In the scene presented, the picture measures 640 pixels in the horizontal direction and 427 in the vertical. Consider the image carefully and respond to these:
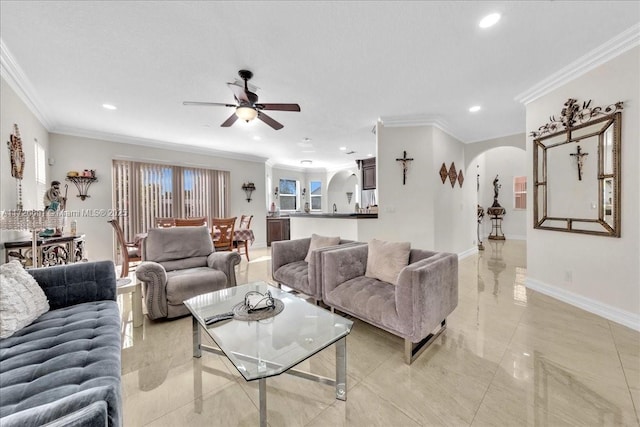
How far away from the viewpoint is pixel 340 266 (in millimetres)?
2424

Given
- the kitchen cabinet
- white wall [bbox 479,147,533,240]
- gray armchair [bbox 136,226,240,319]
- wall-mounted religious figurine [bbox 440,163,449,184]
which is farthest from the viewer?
white wall [bbox 479,147,533,240]

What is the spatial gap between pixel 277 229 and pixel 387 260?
17.3ft

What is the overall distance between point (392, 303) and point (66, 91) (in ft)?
14.4

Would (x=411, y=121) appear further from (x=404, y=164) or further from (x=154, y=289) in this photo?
(x=154, y=289)

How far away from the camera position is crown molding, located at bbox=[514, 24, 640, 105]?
2211mm

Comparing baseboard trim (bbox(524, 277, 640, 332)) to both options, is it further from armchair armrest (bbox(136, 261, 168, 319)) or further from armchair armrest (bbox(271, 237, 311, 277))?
armchair armrest (bbox(136, 261, 168, 319))

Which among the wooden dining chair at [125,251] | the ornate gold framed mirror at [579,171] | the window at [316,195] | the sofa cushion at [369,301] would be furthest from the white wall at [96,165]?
the ornate gold framed mirror at [579,171]

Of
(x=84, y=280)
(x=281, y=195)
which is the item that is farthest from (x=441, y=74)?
(x=281, y=195)

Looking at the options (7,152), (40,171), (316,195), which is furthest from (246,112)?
(316,195)

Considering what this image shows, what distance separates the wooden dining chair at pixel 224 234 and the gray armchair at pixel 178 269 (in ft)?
4.27

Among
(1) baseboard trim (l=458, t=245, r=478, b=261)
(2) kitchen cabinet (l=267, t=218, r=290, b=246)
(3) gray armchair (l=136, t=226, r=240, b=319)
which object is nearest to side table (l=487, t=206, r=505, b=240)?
(1) baseboard trim (l=458, t=245, r=478, b=261)

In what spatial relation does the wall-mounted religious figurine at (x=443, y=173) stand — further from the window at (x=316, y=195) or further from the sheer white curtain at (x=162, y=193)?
the window at (x=316, y=195)

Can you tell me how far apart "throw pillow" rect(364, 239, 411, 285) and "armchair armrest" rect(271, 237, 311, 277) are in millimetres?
1071

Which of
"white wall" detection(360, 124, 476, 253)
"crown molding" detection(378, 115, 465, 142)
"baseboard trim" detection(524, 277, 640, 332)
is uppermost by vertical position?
"crown molding" detection(378, 115, 465, 142)
